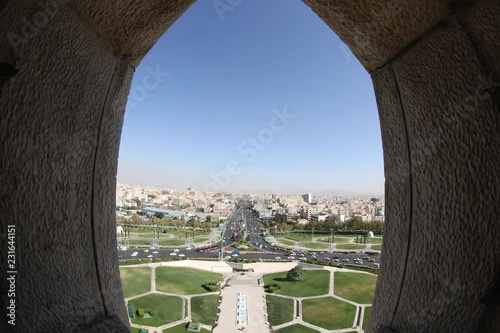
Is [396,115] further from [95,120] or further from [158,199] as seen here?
[158,199]

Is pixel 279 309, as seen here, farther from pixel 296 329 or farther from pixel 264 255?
pixel 264 255

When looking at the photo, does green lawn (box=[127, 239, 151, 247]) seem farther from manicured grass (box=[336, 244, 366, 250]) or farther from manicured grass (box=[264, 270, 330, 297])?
manicured grass (box=[336, 244, 366, 250])

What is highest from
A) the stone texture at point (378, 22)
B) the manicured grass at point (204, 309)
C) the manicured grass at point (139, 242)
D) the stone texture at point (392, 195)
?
the stone texture at point (378, 22)

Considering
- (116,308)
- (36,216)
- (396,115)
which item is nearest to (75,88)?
(36,216)

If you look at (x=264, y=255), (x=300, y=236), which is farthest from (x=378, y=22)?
(x=300, y=236)

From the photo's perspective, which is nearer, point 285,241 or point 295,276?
point 295,276

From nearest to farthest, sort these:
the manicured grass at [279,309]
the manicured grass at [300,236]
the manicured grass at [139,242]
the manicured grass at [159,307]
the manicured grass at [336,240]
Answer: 1. the manicured grass at [159,307]
2. the manicured grass at [279,309]
3. the manicured grass at [139,242]
4. the manicured grass at [336,240]
5. the manicured grass at [300,236]

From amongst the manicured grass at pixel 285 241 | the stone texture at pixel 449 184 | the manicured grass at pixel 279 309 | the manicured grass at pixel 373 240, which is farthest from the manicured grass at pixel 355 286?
the stone texture at pixel 449 184

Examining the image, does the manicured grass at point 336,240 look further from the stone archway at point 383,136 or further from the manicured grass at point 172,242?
Answer: the stone archway at point 383,136
